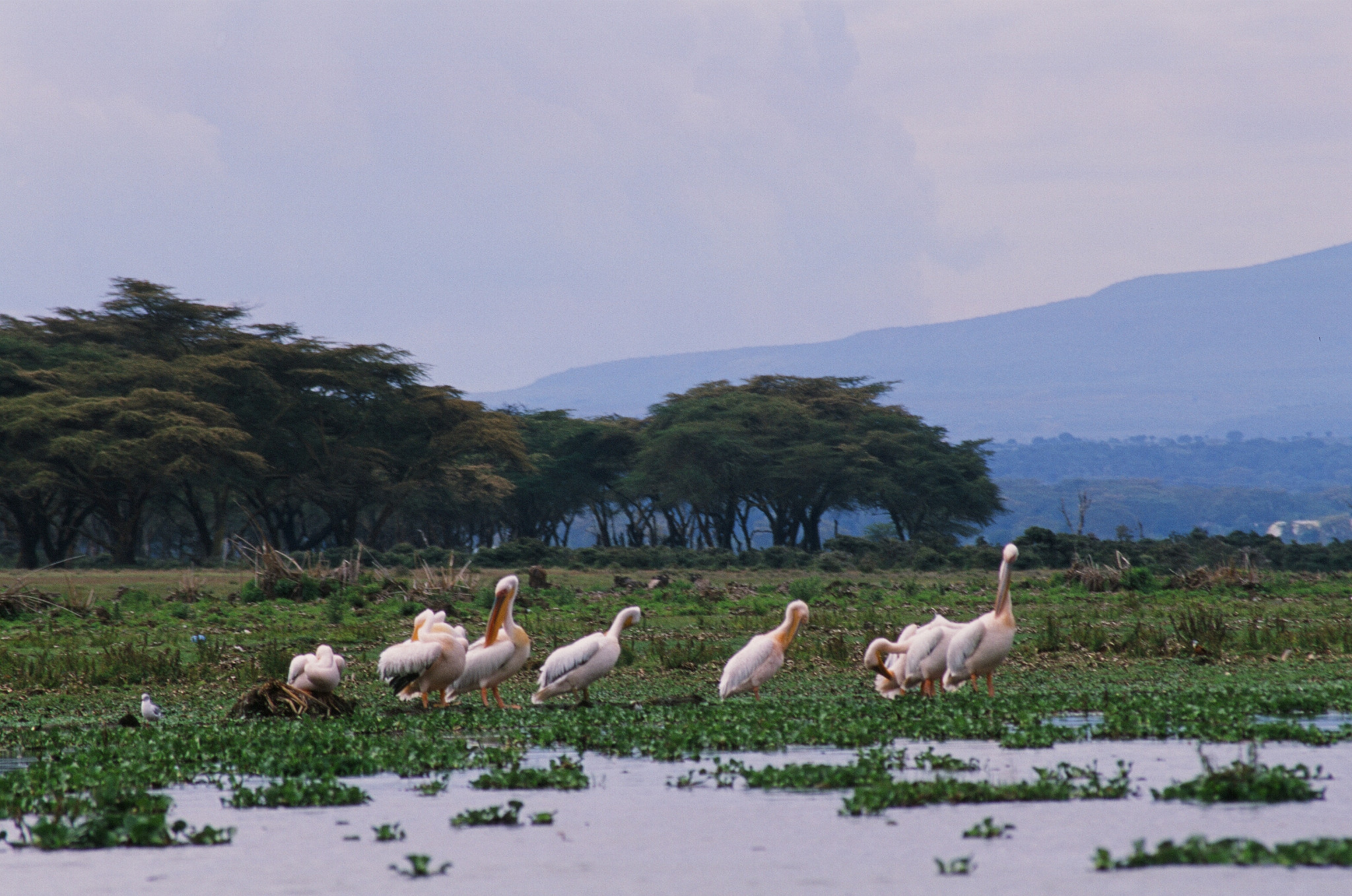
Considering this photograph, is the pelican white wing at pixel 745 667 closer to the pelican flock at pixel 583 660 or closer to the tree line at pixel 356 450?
the pelican flock at pixel 583 660

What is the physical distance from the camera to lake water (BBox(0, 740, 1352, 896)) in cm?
807

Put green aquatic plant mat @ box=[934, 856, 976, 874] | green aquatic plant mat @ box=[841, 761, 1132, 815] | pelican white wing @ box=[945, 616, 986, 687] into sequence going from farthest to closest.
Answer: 1. pelican white wing @ box=[945, 616, 986, 687]
2. green aquatic plant mat @ box=[841, 761, 1132, 815]
3. green aquatic plant mat @ box=[934, 856, 976, 874]

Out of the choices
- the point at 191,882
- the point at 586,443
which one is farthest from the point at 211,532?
the point at 191,882

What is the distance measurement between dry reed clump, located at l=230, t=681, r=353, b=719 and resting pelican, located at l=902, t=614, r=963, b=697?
5.46 meters

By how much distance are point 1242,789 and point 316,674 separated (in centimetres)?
907

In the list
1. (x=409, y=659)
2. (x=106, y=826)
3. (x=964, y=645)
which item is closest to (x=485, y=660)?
(x=409, y=659)

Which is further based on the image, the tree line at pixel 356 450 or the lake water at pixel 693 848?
the tree line at pixel 356 450

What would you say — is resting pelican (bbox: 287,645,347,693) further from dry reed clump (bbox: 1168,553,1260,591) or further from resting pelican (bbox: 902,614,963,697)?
dry reed clump (bbox: 1168,553,1260,591)

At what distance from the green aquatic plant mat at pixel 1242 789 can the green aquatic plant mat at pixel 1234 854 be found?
145 centimetres

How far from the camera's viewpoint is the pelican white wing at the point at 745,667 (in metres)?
16.1

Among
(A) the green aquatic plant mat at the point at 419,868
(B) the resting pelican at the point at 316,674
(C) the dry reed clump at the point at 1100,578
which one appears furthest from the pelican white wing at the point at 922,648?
(C) the dry reed clump at the point at 1100,578

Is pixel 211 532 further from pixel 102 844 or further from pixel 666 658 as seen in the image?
pixel 102 844

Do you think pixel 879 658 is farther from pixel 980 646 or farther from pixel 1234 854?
pixel 1234 854

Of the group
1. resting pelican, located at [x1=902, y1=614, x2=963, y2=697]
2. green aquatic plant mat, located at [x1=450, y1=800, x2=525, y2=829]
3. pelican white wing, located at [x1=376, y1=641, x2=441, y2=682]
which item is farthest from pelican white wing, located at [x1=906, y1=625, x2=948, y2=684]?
green aquatic plant mat, located at [x1=450, y1=800, x2=525, y2=829]
